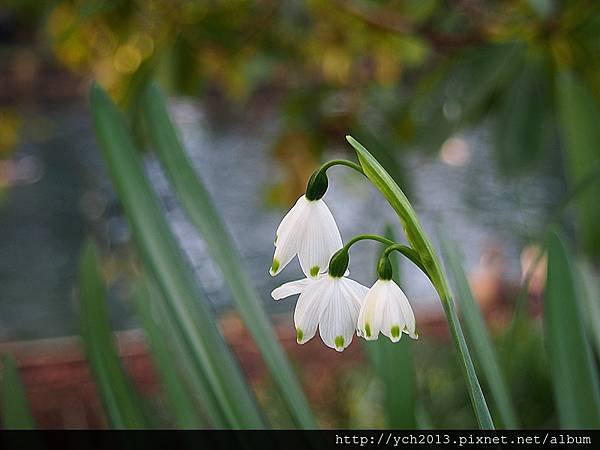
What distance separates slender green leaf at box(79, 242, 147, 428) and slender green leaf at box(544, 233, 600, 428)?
337mm

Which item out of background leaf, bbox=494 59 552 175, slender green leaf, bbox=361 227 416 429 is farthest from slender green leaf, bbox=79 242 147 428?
background leaf, bbox=494 59 552 175

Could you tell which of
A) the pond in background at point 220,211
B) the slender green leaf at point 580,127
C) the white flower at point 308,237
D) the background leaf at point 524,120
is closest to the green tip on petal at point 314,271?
the white flower at point 308,237

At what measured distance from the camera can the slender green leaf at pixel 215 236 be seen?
61cm

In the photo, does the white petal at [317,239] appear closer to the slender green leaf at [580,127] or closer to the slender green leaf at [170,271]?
the slender green leaf at [170,271]

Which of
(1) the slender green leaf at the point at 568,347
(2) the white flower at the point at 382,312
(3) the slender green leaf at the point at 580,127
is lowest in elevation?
(2) the white flower at the point at 382,312

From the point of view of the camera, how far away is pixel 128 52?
117 centimetres

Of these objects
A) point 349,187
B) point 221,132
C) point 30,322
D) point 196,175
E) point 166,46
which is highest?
point 221,132

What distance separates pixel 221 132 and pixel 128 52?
7885mm

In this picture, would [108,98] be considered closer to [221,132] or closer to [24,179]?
[24,179]

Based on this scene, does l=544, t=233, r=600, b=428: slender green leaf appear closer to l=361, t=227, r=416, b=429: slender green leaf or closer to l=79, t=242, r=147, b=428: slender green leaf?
l=361, t=227, r=416, b=429: slender green leaf

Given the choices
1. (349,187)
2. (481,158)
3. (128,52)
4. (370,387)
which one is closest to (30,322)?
(370,387)

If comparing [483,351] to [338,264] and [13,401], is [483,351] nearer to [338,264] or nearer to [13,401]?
[338,264]

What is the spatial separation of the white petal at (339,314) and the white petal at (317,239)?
1 cm

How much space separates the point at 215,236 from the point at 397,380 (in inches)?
7.4
